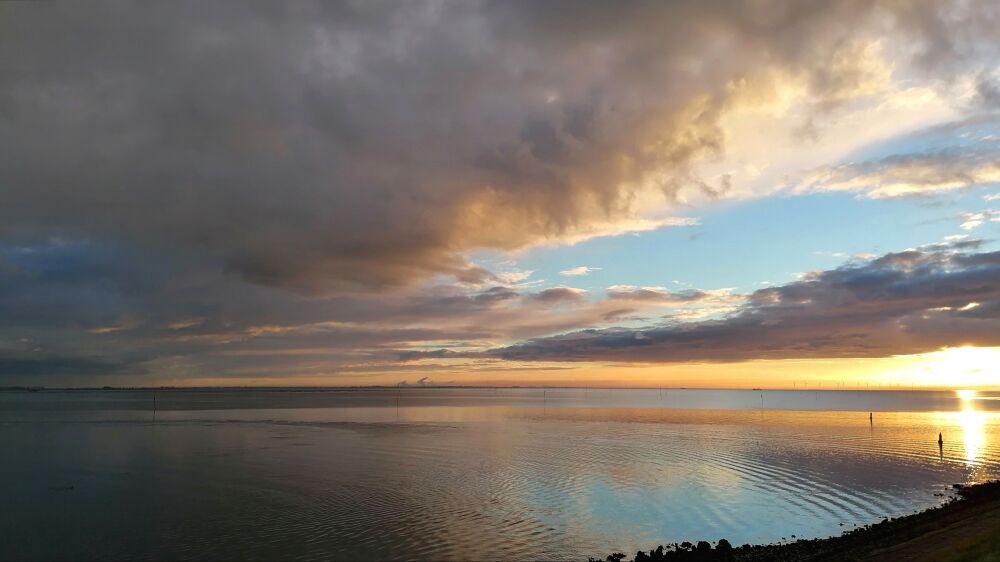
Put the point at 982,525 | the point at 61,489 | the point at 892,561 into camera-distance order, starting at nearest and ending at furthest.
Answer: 1. the point at 892,561
2. the point at 982,525
3. the point at 61,489

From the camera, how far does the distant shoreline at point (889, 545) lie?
2288 centimetres

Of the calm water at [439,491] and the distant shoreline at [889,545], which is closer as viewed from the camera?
the distant shoreline at [889,545]

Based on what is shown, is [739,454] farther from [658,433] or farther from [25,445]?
[25,445]

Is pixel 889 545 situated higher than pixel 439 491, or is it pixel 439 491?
pixel 889 545

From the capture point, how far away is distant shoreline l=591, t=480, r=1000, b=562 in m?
22.9

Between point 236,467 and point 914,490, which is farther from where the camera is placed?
point 236,467

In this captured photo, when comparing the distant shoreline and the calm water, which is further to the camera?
the calm water

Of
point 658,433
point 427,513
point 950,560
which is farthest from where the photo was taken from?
point 658,433

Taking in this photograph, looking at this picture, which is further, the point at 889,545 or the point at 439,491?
the point at 439,491

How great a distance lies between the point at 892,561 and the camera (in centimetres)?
2259

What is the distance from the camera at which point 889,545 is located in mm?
26047

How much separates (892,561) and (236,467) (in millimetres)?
48421

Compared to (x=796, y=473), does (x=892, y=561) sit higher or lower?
higher

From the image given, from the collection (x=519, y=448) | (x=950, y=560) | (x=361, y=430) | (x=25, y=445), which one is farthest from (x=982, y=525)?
(x=25, y=445)
